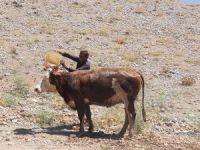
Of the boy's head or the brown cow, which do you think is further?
the boy's head

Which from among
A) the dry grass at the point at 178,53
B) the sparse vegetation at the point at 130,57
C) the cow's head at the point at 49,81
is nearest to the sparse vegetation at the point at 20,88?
the cow's head at the point at 49,81

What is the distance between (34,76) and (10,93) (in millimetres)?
3897

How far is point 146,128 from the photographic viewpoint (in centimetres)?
1272

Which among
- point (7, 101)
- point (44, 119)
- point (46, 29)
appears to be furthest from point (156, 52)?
point (44, 119)

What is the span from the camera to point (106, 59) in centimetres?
2462

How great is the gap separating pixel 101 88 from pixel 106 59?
42.8 feet

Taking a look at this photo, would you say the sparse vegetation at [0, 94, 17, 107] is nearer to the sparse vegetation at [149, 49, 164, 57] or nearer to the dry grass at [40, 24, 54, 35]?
the sparse vegetation at [149, 49, 164, 57]

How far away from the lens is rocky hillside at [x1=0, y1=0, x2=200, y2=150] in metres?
11.9

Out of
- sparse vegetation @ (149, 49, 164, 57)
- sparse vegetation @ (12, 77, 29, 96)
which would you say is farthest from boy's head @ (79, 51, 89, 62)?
sparse vegetation @ (149, 49, 164, 57)

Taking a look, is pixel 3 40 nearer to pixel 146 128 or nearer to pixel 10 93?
pixel 10 93

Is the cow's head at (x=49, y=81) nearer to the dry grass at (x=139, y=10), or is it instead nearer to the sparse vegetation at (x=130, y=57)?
the sparse vegetation at (x=130, y=57)

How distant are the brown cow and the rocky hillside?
23.7 inches

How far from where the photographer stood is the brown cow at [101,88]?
37.5 ft

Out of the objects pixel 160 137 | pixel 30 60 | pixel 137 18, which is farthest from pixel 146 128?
pixel 137 18
